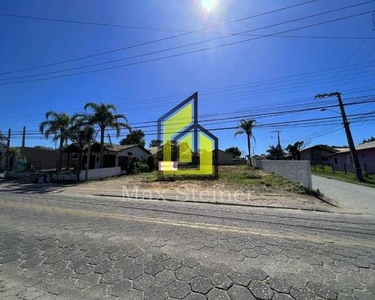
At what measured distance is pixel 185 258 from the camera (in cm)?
385

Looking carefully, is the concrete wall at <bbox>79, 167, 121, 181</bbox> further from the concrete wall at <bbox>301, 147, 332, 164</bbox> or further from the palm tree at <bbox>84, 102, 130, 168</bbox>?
the concrete wall at <bbox>301, 147, 332, 164</bbox>

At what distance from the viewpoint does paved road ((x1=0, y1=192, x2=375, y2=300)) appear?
2902mm

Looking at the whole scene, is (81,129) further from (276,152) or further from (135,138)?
(276,152)

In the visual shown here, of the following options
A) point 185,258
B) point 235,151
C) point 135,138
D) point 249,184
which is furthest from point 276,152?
point 185,258

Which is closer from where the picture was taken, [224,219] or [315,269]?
[315,269]

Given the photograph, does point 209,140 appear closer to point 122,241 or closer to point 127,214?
point 127,214

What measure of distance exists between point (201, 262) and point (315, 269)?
1.83 m

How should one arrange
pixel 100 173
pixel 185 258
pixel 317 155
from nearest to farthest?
pixel 185 258
pixel 100 173
pixel 317 155

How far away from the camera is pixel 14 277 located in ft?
10.8

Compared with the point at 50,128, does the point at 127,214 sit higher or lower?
lower

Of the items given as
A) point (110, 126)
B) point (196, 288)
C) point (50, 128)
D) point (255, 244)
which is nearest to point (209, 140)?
point (110, 126)

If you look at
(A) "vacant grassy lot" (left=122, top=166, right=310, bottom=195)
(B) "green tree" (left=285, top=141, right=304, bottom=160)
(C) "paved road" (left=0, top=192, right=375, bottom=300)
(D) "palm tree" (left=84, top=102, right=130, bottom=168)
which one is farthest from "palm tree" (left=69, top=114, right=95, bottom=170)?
(B) "green tree" (left=285, top=141, right=304, bottom=160)

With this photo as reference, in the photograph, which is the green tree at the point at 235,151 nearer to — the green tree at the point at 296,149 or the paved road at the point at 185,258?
the green tree at the point at 296,149

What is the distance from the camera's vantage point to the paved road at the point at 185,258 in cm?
290
